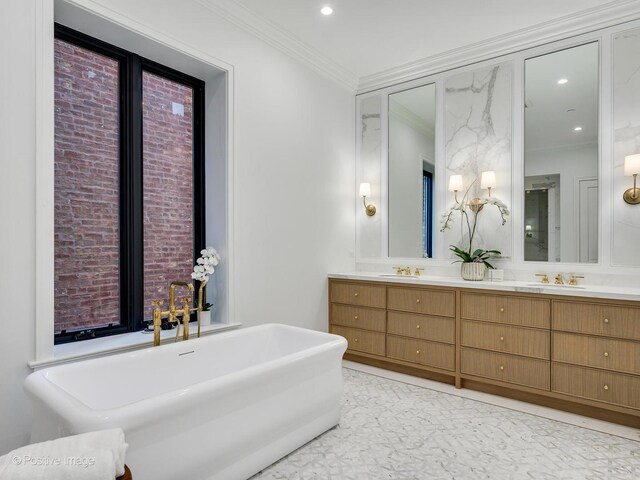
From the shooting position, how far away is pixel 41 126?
1993 mm

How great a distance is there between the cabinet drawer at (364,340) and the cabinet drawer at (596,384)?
1434mm

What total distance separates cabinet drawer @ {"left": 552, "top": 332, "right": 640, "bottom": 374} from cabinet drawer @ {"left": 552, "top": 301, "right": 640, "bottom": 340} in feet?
0.16

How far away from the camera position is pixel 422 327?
3.41 metres

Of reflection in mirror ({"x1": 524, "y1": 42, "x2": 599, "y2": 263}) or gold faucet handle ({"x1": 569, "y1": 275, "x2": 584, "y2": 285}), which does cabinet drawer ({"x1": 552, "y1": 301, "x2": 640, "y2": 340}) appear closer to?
gold faucet handle ({"x1": 569, "y1": 275, "x2": 584, "y2": 285})

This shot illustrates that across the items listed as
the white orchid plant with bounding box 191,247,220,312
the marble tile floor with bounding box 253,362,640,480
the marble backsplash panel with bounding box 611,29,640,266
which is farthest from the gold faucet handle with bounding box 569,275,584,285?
the white orchid plant with bounding box 191,247,220,312

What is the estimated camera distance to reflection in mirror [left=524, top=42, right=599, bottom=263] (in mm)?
3059

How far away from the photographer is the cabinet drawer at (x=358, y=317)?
145 inches

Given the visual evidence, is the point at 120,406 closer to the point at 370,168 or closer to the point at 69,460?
the point at 69,460

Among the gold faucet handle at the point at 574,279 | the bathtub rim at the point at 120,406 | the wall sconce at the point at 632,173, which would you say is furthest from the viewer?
the gold faucet handle at the point at 574,279

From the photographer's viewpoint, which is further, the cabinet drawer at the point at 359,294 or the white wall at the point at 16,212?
the cabinet drawer at the point at 359,294

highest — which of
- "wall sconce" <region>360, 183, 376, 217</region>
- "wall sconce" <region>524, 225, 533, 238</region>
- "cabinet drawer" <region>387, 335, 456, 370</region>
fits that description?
"wall sconce" <region>360, 183, 376, 217</region>

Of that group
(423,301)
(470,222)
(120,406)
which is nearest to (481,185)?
(470,222)

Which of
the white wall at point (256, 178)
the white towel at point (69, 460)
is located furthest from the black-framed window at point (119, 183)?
the white towel at point (69, 460)

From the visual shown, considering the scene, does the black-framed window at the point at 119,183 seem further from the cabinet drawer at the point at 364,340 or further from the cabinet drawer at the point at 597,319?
the cabinet drawer at the point at 597,319
